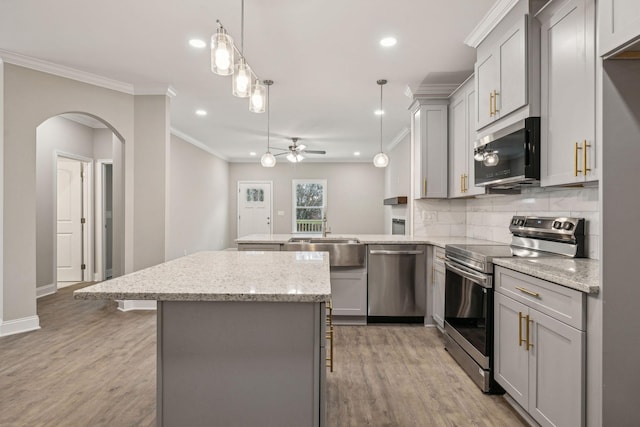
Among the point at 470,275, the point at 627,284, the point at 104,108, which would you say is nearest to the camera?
the point at 627,284

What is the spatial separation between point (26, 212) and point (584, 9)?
4.64m

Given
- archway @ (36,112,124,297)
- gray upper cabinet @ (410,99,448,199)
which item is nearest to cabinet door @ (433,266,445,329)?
gray upper cabinet @ (410,99,448,199)

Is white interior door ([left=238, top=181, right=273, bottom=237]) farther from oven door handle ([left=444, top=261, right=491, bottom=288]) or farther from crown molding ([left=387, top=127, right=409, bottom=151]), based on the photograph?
oven door handle ([left=444, top=261, right=491, bottom=288])

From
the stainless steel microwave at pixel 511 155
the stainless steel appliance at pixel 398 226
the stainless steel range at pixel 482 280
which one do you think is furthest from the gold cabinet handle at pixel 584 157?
the stainless steel appliance at pixel 398 226

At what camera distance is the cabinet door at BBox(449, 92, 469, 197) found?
3572mm

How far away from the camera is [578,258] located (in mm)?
2176

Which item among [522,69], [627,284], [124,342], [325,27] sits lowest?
[124,342]

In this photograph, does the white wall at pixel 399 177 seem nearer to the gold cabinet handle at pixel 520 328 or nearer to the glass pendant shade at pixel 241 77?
the gold cabinet handle at pixel 520 328

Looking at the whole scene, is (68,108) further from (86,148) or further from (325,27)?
(325,27)

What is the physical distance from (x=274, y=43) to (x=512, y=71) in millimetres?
1914

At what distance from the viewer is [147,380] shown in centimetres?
252

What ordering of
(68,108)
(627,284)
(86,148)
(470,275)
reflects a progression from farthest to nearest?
(86,148), (68,108), (470,275), (627,284)

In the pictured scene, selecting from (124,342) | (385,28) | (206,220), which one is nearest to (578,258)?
(385,28)

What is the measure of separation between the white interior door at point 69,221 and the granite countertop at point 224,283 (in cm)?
487
